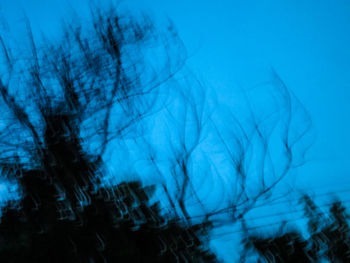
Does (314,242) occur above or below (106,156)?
below

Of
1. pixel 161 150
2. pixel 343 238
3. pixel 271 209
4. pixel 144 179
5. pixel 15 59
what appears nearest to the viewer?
pixel 343 238

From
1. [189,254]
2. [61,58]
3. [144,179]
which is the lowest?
[189,254]

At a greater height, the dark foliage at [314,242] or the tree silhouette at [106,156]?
the tree silhouette at [106,156]

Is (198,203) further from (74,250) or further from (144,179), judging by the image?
(74,250)

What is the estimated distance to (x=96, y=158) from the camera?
232cm

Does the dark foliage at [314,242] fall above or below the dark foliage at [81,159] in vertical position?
below

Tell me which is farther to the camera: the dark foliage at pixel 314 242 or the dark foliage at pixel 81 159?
the dark foliage at pixel 81 159

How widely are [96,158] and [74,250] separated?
2.36ft

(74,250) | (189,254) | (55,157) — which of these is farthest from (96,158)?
(189,254)

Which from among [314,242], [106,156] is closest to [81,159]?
[106,156]

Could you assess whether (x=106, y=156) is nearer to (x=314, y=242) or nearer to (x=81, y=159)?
(x=81, y=159)

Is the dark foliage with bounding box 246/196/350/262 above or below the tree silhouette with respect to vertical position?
below

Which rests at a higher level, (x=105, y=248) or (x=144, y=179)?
(x=144, y=179)

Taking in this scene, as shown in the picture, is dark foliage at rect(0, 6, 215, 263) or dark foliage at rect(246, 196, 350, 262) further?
dark foliage at rect(0, 6, 215, 263)
